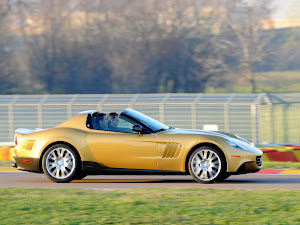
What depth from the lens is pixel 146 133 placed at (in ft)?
34.2

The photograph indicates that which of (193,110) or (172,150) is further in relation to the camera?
(193,110)

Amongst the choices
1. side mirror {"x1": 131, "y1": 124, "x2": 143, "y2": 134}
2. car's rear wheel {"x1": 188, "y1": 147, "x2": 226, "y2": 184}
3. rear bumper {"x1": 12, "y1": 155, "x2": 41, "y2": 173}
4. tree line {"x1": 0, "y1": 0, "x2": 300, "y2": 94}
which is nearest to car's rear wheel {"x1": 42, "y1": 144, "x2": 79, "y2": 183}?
rear bumper {"x1": 12, "y1": 155, "x2": 41, "y2": 173}

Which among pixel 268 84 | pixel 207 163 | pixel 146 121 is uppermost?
pixel 268 84

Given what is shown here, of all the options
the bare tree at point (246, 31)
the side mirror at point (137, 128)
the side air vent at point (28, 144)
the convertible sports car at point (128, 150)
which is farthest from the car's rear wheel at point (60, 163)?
the bare tree at point (246, 31)

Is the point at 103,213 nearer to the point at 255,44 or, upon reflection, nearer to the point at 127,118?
the point at 127,118

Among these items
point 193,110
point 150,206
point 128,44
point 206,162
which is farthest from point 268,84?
point 150,206

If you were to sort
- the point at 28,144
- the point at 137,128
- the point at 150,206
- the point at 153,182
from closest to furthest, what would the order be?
the point at 150,206
the point at 137,128
the point at 28,144
the point at 153,182

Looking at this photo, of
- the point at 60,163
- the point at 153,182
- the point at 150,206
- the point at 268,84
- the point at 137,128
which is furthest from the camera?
the point at 268,84

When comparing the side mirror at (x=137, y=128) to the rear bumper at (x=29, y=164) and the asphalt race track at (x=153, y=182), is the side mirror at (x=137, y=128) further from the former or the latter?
the rear bumper at (x=29, y=164)

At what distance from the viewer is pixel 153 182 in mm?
11039

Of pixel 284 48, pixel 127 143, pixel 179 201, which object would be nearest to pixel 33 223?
pixel 179 201

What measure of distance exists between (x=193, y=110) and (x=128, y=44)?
30525mm

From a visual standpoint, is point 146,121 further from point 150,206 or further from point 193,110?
point 193,110

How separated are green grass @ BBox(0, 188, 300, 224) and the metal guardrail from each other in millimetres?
10847
